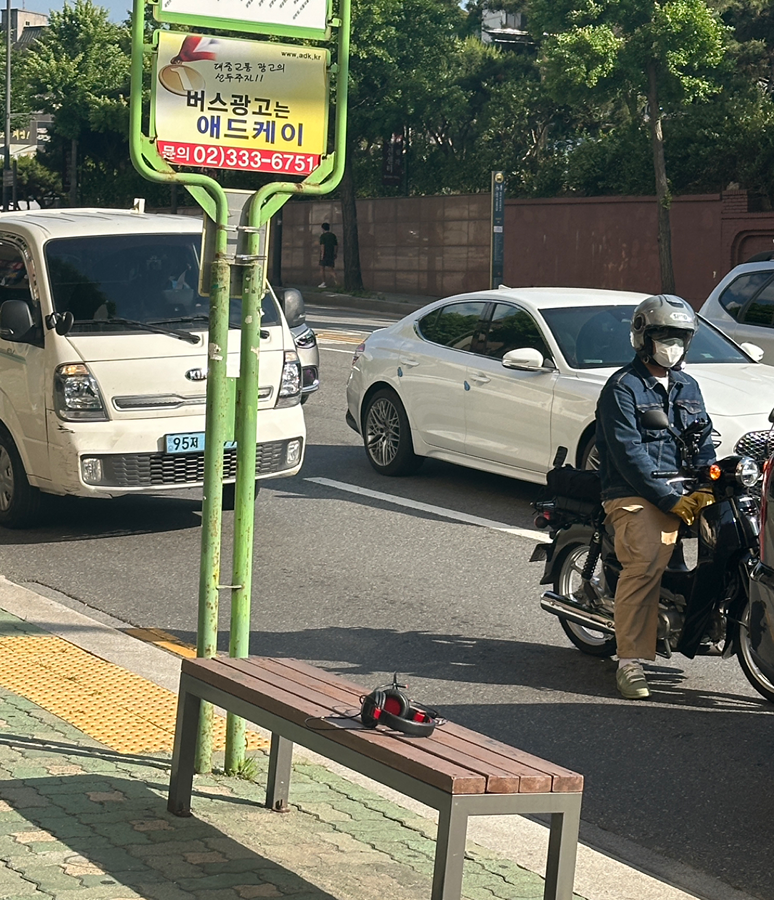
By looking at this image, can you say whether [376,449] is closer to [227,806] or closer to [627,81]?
[227,806]

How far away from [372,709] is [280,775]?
0.87m

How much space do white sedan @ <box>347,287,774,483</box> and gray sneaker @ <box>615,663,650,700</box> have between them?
3430 mm

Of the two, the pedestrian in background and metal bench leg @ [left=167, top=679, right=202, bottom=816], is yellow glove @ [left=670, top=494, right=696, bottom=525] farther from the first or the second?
the pedestrian in background

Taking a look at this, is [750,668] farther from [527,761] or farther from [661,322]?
[527,761]

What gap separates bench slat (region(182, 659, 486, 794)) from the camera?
12.2ft

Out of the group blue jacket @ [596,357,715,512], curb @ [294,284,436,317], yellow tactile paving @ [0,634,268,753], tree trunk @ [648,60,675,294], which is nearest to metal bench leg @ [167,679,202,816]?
yellow tactile paving @ [0,634,268,753]

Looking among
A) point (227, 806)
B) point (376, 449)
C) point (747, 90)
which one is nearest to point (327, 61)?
point (227, 806)

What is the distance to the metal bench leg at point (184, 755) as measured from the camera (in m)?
4.75

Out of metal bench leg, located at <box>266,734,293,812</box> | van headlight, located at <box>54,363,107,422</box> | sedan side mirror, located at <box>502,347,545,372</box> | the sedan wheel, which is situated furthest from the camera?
the sedan wheel

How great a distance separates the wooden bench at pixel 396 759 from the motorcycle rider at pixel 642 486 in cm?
224

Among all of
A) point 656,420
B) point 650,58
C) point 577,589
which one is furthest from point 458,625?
point 650,58

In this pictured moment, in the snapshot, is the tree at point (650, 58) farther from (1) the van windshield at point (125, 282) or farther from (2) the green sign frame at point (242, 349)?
(2) the green sign frame at point (242, 349)

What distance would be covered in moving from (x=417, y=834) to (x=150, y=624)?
11.5 feet

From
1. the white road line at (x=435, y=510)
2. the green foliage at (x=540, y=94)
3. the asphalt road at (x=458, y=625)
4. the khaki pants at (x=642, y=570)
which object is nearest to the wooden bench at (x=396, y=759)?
the asphalt road at (x=458, y=625)
